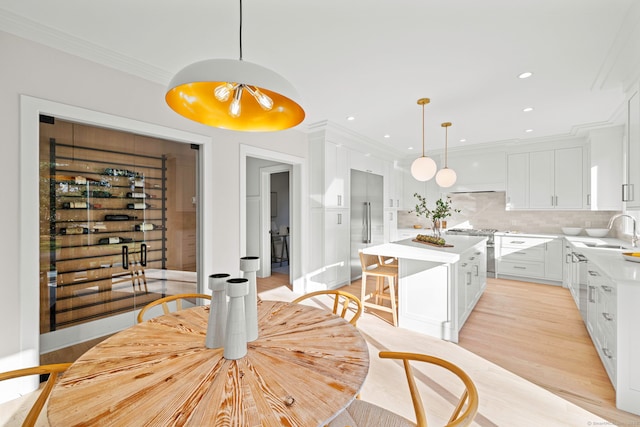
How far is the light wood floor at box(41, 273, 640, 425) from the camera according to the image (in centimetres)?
198

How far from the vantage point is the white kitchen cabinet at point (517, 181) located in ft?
16.2

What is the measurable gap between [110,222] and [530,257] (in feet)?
19.3

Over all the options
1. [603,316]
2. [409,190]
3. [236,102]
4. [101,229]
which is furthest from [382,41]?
[409,190]

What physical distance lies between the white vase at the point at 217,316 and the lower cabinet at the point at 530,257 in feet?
17.3

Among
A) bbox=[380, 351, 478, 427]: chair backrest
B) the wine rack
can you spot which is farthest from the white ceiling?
bbox=[380, 351, 478, 427]: chair backrest

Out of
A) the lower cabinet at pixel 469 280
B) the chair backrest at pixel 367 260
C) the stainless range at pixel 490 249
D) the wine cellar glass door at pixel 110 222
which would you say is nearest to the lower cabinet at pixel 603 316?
the lower cabinet at pixel 469 280

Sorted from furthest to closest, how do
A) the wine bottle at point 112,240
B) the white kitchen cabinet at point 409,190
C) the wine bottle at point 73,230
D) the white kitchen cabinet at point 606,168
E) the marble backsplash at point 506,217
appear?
the white kitchen cabinet at point 409,190, the marble backsplash at point 506,217, the white kitchen cabinet at point 606,168, the wine bottle at point 112,240, the wine bottle at point 73,230

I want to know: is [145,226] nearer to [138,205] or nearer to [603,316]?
[138,205]

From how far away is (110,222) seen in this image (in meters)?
2.59

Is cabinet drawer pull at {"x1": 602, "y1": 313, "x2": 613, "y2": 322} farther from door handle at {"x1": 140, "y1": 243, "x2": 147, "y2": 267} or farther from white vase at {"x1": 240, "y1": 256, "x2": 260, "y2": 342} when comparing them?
door handle at {"x1": 140, "y1": 243, "x2": 147, "y2": 267}

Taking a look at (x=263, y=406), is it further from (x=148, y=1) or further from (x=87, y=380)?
(x=148, y=1)

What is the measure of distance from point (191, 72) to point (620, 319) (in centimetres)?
277

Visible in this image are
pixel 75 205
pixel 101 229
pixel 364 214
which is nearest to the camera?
pixel 75 205

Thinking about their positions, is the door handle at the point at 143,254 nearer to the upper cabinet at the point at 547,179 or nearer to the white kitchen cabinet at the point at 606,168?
the upper cabinet at the point at 547,179
